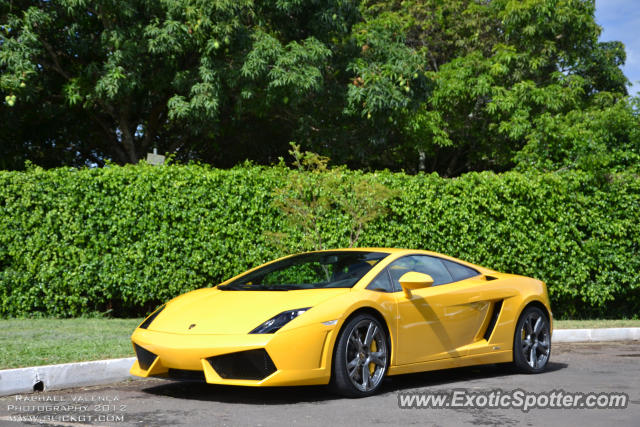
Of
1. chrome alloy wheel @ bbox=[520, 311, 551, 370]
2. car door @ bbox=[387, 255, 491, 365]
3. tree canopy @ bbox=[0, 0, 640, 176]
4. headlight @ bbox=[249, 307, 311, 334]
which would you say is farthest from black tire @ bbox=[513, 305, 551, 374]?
tree canopy @ bbox=[0, 0, 640, 176]

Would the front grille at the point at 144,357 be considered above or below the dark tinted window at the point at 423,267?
below

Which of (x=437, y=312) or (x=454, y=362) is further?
(x=454, y=362)

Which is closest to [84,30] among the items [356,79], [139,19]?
[139,19]

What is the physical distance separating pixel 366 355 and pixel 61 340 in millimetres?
4169

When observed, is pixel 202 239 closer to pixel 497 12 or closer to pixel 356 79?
pixel 356 79

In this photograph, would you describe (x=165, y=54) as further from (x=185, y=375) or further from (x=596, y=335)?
(x=185, y=375)

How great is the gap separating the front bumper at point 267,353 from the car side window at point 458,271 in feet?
6.52

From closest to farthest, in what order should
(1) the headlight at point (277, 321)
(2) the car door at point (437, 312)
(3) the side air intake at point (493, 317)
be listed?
(1) the headlight at point (277, 321), (2) the car door at point (437, 312), (3) the side air intake at point (493, 317)

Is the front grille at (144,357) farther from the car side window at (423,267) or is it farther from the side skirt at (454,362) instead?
the car side window at (423,267)

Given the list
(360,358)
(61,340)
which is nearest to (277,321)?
(360,358)

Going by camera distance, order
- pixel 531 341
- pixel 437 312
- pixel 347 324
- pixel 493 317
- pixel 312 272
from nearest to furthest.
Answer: pixel 347 324 < pixel 437 312 < pixel 312 272 < pixel 493 317 < pixel 531 341

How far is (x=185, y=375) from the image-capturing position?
18.7 feet

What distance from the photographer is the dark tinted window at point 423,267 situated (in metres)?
6.74

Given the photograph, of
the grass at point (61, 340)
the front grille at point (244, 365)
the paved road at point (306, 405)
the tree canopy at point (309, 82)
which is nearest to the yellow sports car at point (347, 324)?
the front grille at point (244, 365)
